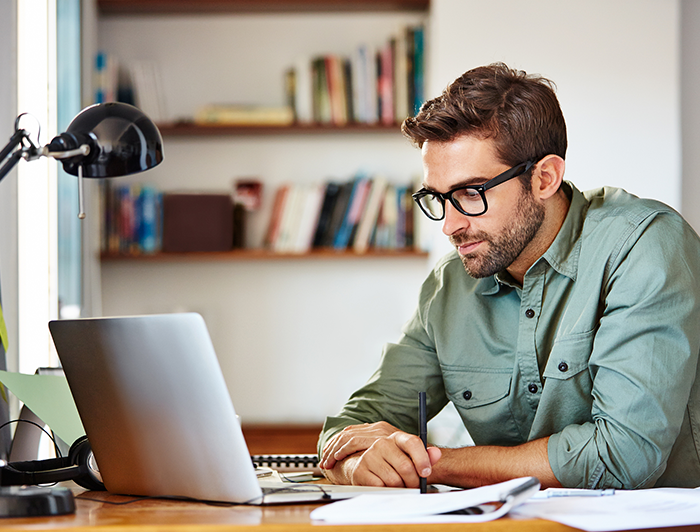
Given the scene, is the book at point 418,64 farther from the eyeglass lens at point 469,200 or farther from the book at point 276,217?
the eyeglass lens at point 469,200

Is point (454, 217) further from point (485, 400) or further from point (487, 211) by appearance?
point (485, 400)

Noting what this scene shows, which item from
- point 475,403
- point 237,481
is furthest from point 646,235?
point 237,481

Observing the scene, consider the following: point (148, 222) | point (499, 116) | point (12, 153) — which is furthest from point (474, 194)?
point (148, 222)

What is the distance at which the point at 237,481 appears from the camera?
796 millimetres

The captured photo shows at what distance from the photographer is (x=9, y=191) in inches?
74.4

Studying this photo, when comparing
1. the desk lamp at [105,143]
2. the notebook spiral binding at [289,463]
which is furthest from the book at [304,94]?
the desk lamp at [105,143]

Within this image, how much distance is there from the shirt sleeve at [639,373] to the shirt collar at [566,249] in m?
0.11

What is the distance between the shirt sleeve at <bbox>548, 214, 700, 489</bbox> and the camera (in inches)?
41.1

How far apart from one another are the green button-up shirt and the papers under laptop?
40 cm

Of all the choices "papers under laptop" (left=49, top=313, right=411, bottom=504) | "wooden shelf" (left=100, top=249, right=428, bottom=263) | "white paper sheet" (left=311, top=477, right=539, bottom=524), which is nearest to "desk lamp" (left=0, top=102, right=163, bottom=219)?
"papers under laptop" (left=49, top=313, right=411, bottom=504)

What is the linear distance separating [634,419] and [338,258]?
2120 millimetres

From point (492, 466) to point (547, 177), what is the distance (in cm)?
60

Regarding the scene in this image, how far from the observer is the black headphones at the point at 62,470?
96cm

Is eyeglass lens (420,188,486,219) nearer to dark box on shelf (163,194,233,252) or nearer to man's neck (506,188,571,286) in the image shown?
man's neck (506,188,571,286)
